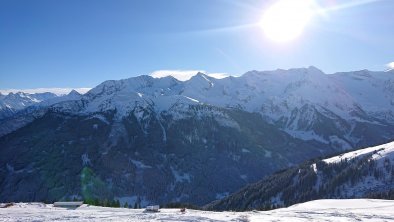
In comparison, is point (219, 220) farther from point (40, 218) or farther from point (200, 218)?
point (40, 218)

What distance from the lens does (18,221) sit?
153 ft

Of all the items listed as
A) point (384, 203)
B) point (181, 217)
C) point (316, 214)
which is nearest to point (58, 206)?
point (181, 217)

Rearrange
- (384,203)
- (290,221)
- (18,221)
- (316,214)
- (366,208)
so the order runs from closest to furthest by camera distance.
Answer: (18,221) → (290,221) → (316,214) → (366,208) → (384,203)

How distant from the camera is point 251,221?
4781cm

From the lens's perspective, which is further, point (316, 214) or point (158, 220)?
point (316, 214)

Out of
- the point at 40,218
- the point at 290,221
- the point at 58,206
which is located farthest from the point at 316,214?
the point at 58,206

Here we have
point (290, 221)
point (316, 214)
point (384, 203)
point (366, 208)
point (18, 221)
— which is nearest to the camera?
point (18, 221)

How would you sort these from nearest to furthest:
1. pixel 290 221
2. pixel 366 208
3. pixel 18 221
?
1. pixel 18 221
2. pixel 290 221
3. pixel 366 208

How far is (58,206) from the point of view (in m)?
74.2

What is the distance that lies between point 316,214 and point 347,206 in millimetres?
17295

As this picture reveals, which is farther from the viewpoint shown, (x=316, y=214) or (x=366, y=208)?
(x=366, y=208)

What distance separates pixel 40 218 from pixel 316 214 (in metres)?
34.2

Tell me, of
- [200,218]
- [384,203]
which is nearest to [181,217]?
[200,218]

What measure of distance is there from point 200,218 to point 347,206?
1350 inches
